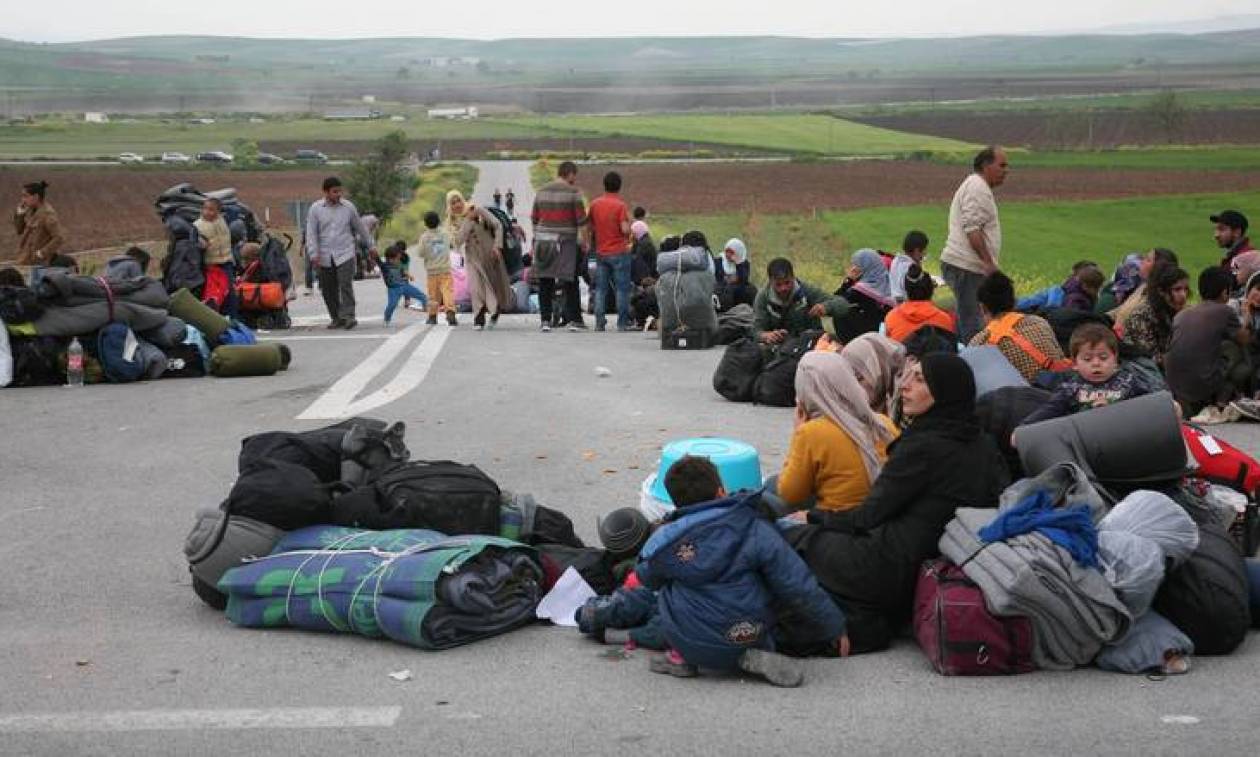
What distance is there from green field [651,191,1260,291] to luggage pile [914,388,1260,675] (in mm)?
23368

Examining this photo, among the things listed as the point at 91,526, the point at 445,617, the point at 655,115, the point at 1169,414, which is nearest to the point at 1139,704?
the point at 1169,414

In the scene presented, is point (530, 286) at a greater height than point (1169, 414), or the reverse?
point (1169, 414)

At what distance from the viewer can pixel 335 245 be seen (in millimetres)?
19453

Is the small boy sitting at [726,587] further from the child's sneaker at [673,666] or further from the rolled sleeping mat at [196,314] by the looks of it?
the rolled sleeping mat at [196,314]

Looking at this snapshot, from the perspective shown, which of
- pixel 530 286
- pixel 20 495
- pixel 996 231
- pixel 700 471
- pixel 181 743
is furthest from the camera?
pixel 530 286

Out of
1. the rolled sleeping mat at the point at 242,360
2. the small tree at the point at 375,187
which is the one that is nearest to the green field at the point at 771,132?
the small tree at the point at 375,187

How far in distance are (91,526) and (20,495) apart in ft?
3.93

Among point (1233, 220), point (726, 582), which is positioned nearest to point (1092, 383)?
point (726, 582)

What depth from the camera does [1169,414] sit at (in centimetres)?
680

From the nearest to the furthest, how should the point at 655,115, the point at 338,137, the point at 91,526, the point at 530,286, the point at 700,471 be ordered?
the point at 700,471
the point at 91,526
the point at 530,286
the point at 338,137
the point at 655,115

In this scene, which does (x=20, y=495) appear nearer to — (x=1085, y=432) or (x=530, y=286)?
(x=1085, y=432)

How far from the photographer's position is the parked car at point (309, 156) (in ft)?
387

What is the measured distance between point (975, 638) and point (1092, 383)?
1895 mm

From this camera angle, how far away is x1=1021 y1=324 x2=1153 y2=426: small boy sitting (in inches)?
293
